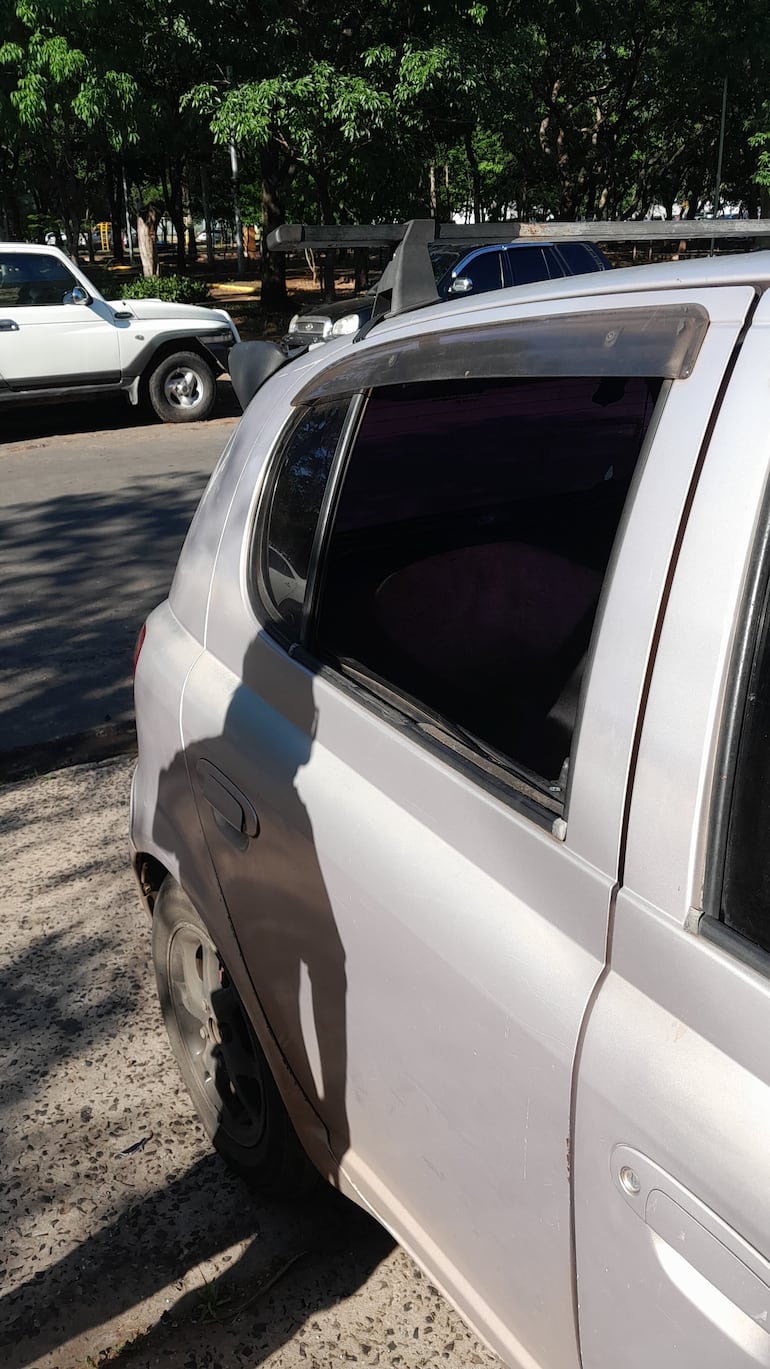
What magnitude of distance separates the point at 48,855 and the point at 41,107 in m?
17.4

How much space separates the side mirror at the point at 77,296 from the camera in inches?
467

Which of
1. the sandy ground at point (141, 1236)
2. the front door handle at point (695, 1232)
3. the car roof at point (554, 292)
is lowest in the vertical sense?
the sandy ground at point (141, 1236)

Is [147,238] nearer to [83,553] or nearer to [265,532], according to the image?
[83,553]

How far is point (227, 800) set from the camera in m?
2.15

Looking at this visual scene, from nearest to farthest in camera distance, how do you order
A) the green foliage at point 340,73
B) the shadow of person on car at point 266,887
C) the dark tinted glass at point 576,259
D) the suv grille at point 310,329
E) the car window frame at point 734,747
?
the car window frame at point 734,747 → the shadow of person on car at point 266,887 → the dark tinted glass at point 576,259 → the suv grille at point 310,329 → the green foliage at point 340,73

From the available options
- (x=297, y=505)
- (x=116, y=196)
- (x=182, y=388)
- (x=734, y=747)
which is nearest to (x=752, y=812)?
(x=734, y=747)

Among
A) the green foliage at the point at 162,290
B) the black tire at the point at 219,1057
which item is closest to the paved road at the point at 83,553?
the black tire at the point at 219,1057

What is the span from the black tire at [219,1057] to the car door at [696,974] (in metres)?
1.13

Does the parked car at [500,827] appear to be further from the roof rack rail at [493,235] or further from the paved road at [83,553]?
the paved road at [83,553]

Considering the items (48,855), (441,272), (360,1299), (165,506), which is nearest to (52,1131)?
(360,1299)

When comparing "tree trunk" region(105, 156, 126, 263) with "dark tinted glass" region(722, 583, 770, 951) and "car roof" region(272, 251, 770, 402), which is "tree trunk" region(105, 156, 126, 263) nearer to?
"car roof" region(272, 251, 770, 402)

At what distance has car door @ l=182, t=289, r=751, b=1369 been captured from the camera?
53.3 inches

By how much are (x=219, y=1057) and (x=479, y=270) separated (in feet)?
36.7

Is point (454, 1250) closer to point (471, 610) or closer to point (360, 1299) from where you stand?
point (360, 1299)
